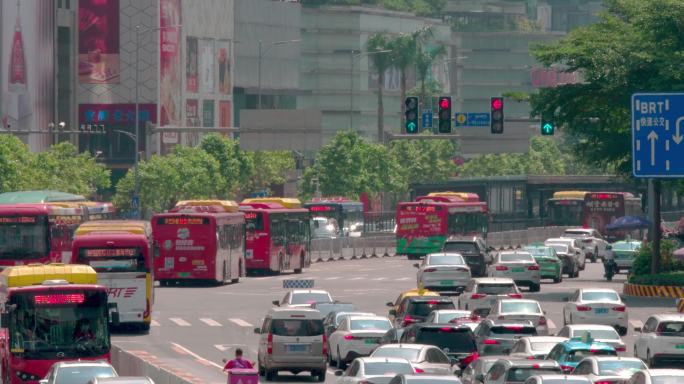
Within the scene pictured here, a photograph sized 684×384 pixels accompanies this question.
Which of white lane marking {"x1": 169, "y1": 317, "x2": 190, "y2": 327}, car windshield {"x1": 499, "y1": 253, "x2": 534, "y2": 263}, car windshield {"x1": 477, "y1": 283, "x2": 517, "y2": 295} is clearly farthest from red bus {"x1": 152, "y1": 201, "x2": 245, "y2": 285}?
car windshield {"x1": 477, "y1": 283, "x2": 517, "y2": 295}

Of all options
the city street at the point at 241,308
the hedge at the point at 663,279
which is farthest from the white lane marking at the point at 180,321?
the hedge at the point at 663,279

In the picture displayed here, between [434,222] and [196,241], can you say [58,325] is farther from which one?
[434,222]

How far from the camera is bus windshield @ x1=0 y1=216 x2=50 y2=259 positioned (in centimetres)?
5475

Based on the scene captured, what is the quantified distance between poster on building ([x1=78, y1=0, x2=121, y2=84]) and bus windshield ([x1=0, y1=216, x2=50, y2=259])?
3236 inches

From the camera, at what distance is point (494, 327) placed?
36875 mm

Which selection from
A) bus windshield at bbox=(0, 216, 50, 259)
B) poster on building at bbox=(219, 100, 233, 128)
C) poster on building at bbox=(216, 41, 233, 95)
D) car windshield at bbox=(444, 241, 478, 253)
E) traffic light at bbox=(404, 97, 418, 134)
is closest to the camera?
bus windshield at bbox=(0, 216, 50, 259)

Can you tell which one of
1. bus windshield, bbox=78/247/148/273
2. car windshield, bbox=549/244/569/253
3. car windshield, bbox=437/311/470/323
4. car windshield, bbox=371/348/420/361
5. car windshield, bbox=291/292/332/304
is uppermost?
bus windshield, bbox=78/247/148/273

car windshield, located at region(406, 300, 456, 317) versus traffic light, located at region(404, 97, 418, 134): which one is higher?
traffic light, located at region(404, 97, 418, 134)

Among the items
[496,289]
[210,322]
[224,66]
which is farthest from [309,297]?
[224,66]

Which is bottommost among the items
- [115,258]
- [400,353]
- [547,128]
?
[400,353]

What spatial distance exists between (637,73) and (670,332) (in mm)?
24380

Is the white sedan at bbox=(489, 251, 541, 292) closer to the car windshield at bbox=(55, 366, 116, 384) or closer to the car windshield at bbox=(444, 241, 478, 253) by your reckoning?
the car windshield at bbox=(444, 241, 478, 253)

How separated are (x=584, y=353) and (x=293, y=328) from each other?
6.93 m

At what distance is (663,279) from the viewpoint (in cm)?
5881
